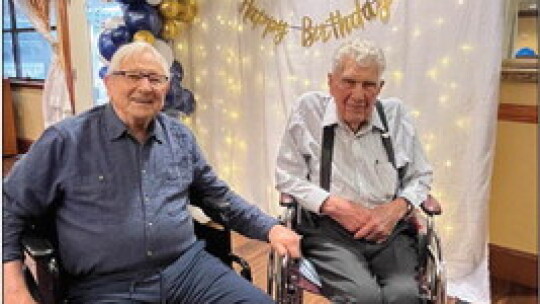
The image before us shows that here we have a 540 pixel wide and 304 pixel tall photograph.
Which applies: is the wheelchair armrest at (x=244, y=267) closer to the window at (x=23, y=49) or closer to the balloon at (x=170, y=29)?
the balloon at (x=170, y=29)

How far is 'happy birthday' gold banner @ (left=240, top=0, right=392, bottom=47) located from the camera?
2.50 metres

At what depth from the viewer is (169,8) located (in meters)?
2.93

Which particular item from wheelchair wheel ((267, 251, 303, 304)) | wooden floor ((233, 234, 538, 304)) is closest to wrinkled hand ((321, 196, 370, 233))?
wheelchair wheel ((267, 251, 303, 304))

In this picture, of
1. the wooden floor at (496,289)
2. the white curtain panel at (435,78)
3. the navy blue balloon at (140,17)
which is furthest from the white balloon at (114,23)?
the wooden floor at (496,289)

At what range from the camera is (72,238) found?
143 centimetres

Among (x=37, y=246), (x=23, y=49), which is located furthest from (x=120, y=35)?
(x=23, y=49)

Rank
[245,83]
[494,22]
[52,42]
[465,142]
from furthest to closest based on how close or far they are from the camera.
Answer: [52,42], [245,83], [465,142], [494,22]

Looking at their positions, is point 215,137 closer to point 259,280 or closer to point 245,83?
point 245,83

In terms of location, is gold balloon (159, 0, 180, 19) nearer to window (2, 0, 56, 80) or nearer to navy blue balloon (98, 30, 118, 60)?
navy blue balloon (98, 30, 118, 60)

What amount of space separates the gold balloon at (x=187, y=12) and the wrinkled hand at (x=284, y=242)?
74.7 inches

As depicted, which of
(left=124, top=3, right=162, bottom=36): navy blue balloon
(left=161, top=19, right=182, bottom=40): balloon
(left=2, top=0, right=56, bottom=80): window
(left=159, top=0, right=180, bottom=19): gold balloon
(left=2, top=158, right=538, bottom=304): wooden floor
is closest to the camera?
(left=2, top=158, right=538, bottom=304): wooden floor

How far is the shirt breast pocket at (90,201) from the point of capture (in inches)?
56.3

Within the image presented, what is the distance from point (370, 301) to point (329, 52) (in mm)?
1531

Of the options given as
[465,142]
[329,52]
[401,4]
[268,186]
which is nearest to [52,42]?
[268,186]
